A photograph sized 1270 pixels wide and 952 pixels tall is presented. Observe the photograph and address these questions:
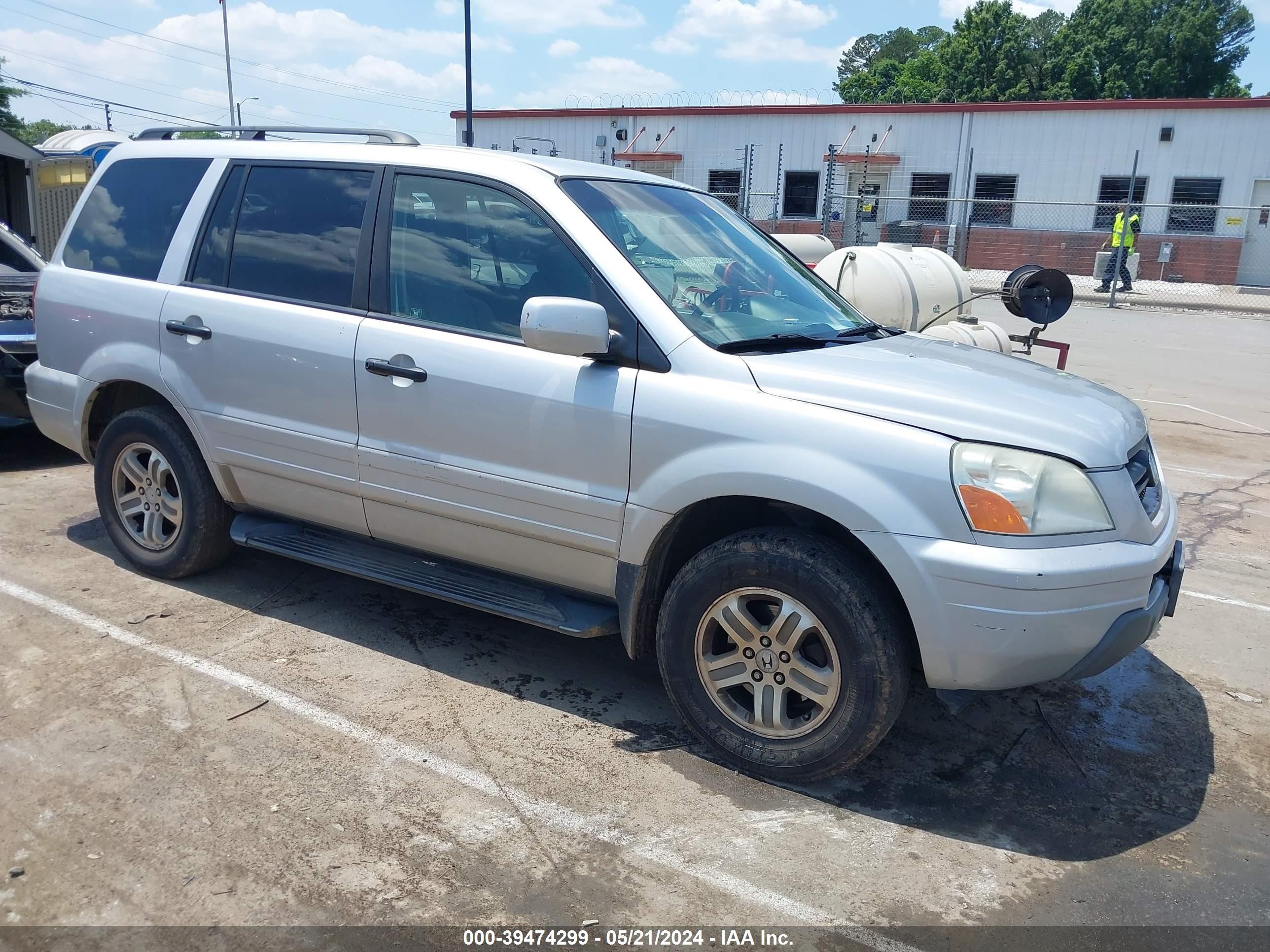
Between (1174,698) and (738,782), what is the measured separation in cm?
→ 200

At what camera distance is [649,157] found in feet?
106

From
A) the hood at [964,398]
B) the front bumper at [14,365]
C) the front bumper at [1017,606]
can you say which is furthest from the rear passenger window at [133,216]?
the front bumper at [1017,606]

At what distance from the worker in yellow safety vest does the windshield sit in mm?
19566

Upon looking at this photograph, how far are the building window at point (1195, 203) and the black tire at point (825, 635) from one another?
29.4 meters

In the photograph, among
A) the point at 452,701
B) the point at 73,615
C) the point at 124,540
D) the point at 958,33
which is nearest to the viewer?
the point at 452,701

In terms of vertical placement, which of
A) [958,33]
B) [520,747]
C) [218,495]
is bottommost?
[520,747]

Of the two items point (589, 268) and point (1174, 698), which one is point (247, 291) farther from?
point (1174, 698)

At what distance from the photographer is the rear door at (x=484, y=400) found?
3502 millimetres

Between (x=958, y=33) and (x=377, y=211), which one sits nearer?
(x=377, y=211)

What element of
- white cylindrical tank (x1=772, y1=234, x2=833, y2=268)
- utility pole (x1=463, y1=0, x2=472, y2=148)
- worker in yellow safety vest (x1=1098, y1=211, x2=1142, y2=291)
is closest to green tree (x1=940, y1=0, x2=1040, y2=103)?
worker in yellow safety vest (x1=1098, y1=211, x2=1142, y2=291)

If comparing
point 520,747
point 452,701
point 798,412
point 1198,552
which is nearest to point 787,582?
point 798,412

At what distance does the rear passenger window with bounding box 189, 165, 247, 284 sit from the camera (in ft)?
14.6

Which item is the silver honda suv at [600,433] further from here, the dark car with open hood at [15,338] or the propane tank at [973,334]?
the propane tank at [973,334]

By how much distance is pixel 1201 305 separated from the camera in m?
22.5
